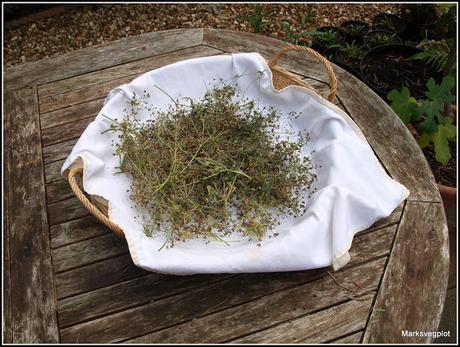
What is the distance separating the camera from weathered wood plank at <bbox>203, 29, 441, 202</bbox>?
1551 mm

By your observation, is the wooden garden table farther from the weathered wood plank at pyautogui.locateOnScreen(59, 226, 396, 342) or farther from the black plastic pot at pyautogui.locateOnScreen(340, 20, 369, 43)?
the black plastic pot at pyautogui.locateOnScreen(340, 20, 369, 43)

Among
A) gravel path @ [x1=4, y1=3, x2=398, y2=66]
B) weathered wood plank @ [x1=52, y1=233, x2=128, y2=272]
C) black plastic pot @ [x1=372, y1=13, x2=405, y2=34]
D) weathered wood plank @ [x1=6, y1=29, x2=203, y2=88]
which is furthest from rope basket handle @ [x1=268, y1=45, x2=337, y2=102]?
gravel path @ [x1=4, y1=3, x2=398, y2=66]

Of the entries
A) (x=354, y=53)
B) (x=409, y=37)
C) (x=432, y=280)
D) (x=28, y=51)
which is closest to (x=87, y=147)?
(x=432, y=280)

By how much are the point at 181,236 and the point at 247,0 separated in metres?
2.61

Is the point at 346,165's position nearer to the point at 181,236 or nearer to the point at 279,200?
the point at 279,200

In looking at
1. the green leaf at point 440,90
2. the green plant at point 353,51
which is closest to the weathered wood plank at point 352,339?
the green leaf at point 440,90

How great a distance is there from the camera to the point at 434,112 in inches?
70.9

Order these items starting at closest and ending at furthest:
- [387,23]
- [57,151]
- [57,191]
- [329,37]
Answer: [57,191] → [57,151] → [329,37] → [387,23]

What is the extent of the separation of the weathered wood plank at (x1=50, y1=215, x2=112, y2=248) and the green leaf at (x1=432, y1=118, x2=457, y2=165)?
1385 millimetres

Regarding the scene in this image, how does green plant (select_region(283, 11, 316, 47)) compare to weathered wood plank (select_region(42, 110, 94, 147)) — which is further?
green plant (select_region(283, 11, 316, 47))

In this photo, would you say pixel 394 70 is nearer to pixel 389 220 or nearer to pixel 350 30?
pixel 350 30

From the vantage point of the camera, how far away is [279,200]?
146cm

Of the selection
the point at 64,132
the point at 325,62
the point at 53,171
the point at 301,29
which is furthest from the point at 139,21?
the point at 325,62

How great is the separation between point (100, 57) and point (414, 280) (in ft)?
5.19
